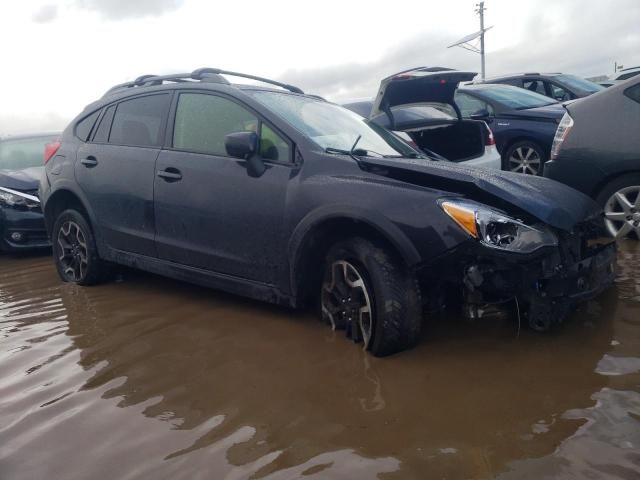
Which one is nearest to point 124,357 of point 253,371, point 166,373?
point 166,373

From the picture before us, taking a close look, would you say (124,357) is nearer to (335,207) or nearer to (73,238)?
(335,207)

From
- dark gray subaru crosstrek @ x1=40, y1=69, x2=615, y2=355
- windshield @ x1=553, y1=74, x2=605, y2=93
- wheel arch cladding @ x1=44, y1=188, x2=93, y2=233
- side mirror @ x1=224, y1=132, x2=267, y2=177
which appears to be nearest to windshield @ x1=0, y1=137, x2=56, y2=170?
wheel arch cladding @ x1=44, y1=188, x2=93, y2=233

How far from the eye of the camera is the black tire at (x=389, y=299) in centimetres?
308

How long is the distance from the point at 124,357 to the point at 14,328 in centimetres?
124

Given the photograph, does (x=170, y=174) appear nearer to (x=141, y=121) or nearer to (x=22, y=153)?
(x=141, y=121)

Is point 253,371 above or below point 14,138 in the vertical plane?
below

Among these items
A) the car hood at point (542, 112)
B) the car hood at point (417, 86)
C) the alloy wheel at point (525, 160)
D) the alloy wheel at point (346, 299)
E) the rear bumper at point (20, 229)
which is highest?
the car hood at point (417, 86)

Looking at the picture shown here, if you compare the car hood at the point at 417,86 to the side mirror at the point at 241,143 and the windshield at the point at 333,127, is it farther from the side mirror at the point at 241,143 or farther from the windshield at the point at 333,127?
the side mirror at the point at 241,143

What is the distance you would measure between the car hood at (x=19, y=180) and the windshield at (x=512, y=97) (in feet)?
19.4

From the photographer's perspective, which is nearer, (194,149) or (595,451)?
(595,451)

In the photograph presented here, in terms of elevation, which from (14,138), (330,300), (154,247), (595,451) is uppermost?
(14,138)

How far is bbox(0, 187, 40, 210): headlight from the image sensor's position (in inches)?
268

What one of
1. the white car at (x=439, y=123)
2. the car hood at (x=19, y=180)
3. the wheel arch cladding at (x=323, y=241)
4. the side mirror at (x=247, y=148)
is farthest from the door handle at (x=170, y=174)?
the car hood at (x=19, y=180)

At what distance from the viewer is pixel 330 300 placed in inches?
137
